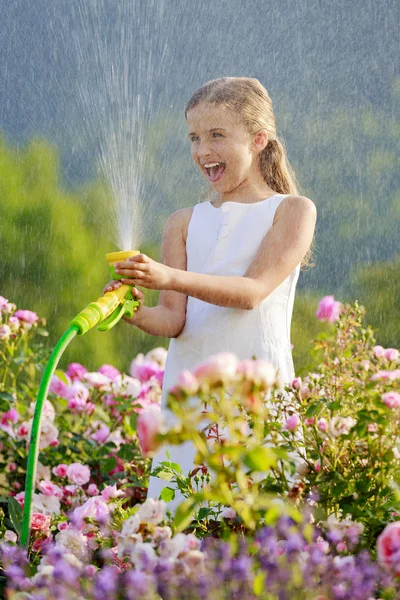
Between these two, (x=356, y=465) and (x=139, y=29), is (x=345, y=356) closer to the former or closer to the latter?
(x=356, y=465)

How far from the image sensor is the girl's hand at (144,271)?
213 centimetres

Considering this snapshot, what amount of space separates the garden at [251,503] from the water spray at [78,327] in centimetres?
11

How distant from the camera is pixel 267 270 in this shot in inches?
97.4

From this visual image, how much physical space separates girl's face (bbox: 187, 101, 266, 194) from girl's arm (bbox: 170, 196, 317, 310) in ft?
0.56

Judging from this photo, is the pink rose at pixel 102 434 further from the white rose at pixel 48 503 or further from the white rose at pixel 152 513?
the white rose at pixel 152 513

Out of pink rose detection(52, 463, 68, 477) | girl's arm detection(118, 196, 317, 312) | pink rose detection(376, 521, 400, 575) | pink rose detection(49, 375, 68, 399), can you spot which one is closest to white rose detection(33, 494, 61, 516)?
pink rose detection(52, 463, 68, 477)

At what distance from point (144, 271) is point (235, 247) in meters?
0.51

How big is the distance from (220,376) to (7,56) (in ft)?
42.1

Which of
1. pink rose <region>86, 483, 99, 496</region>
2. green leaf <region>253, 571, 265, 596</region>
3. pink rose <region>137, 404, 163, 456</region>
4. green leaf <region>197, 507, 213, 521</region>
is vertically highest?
pink rose <region>86, 483, 99, 496</region>

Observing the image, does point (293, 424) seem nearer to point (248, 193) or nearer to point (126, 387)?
point (248, 193)

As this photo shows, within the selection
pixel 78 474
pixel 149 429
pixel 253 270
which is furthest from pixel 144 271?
pixel 78 474

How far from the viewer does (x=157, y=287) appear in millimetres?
2201

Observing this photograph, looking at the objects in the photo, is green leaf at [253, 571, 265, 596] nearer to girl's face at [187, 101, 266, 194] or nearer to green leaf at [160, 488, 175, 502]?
green leaf at [160, 488, 175, 502]

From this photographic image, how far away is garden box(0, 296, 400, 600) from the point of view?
4.40ft
